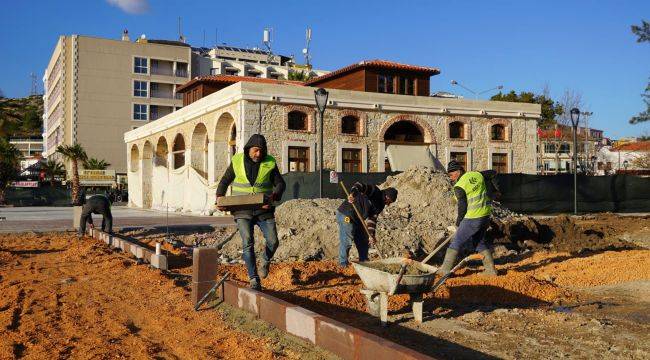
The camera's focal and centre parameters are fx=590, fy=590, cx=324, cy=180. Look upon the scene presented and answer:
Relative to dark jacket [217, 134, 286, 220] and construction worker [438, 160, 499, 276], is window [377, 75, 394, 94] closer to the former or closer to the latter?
construction worker [438, 160, 499, 276]

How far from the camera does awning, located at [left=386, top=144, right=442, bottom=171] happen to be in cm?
3072

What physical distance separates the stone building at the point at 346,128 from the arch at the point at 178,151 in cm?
7

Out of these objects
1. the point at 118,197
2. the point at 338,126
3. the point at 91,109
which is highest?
the point at 91,109

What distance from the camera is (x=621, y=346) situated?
18.1 feet

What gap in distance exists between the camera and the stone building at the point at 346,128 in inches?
1117

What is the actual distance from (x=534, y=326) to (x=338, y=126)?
23.9 m

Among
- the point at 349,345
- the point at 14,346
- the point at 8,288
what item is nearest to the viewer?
the point at 349,345

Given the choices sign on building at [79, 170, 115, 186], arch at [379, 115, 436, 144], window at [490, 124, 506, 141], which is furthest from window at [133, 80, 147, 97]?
window at [490, 124, 506, 141]

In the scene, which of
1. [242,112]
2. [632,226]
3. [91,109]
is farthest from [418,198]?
[91,109]

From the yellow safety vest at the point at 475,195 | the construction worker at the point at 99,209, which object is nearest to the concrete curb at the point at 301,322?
the yellow safety vest at the point at 475,195

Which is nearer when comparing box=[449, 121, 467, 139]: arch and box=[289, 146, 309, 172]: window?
box=[289, 146, 309, 172]: window

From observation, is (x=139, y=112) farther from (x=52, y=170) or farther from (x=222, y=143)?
(x=222, y=143)

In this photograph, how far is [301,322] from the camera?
17.6 feet

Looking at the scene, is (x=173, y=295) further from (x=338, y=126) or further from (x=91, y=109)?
(x=91, y=109)
